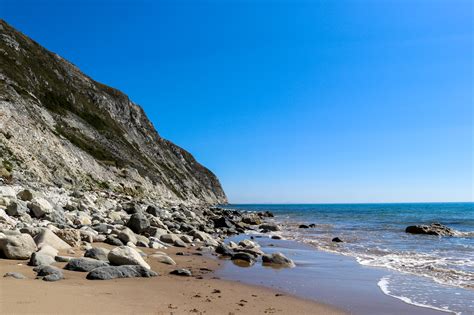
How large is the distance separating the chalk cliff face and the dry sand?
790 inches

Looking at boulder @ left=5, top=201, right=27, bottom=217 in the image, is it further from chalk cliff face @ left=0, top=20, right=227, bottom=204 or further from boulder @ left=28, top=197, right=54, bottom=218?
chalk cliff face @ left=0, top=20, right=227, bottom=204

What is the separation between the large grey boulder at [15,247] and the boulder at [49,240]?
1.05m

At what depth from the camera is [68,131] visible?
54.8m

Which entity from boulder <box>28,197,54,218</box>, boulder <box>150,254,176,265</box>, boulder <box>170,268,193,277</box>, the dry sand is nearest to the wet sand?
the dry sand

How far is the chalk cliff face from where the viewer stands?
37.6m

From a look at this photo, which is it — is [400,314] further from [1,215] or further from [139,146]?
[139,146]

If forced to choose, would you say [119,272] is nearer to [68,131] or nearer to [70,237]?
[70,237]

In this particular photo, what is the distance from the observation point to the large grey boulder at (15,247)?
945 cm

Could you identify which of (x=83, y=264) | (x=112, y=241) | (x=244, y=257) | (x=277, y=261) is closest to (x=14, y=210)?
(x=112, y=241)

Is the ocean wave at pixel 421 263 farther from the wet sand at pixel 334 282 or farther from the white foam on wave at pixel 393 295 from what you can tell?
the white foam on wave at pixel 393 295

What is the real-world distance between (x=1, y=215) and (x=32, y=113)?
1506 inches

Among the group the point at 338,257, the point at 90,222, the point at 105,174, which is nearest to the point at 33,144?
the point at 105,174

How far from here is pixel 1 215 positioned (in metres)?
12.8

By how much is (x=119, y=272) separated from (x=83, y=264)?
951mm
